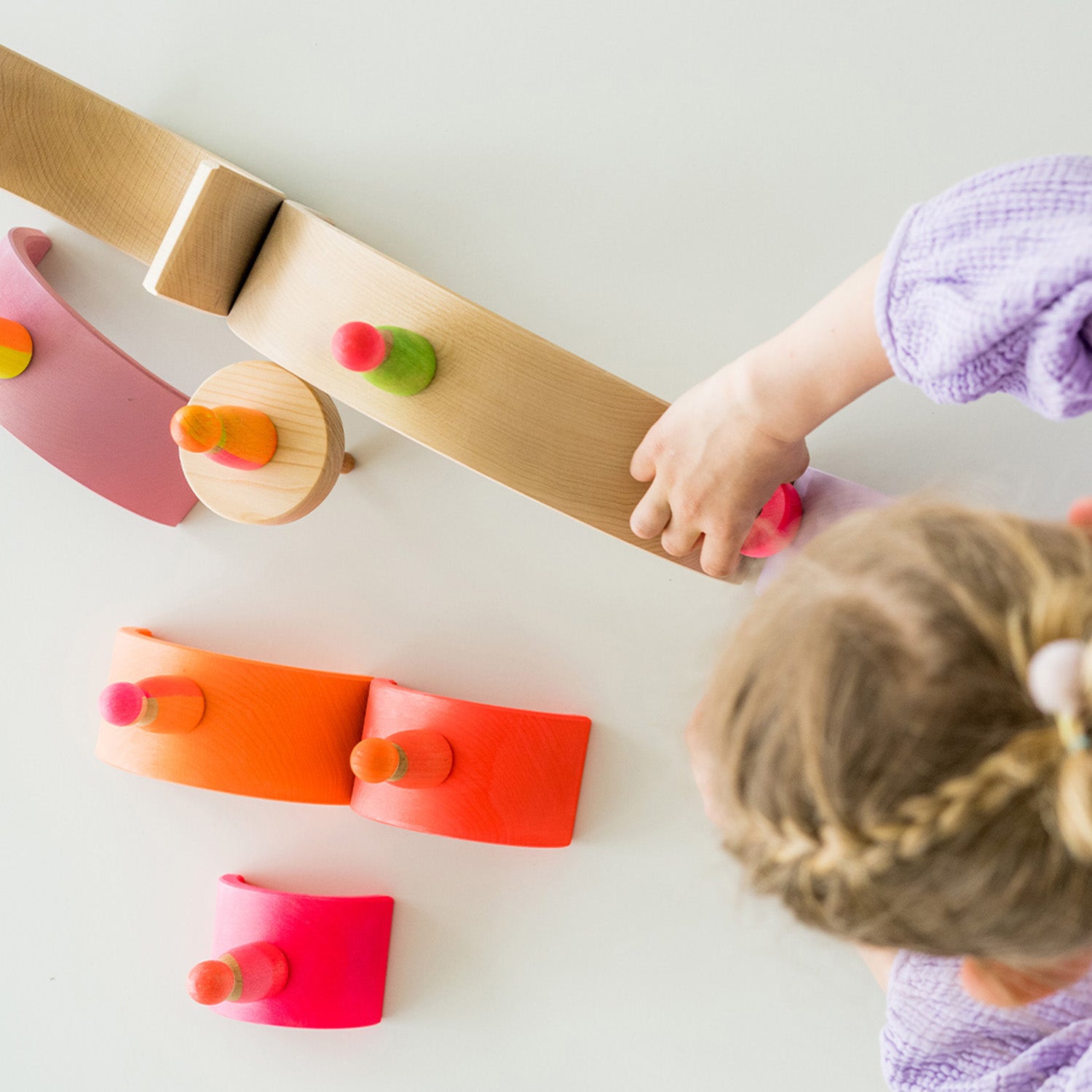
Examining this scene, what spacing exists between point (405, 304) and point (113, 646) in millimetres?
388

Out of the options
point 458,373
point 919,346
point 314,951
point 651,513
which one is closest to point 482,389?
point 458,373

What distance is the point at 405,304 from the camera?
21.6 inches

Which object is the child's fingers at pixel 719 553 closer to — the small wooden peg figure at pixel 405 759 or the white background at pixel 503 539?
the white background at pixel 503 539

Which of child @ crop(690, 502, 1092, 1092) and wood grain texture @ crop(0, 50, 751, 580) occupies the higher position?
wood grain texture @ crop(0, 50, 751, 580)

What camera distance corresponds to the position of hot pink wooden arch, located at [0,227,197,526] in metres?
0.68

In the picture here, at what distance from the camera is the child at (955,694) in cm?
32

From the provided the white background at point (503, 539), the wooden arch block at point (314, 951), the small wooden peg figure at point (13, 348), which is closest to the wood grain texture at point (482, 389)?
the white background at point (503, 539)

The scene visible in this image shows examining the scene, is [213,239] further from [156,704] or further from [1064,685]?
[1064,685]

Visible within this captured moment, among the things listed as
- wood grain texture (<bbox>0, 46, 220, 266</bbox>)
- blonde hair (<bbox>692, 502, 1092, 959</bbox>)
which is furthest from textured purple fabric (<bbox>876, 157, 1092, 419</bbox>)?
wood grain texture (<bbox>0, 46, 220, 266</bbox>)

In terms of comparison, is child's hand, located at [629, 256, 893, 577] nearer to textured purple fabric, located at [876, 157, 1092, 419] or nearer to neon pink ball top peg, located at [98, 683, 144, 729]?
textured purple fabric, located at [876, 157, 1092, 419]

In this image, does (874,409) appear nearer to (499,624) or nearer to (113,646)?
(499,624)

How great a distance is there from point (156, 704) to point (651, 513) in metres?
0.36

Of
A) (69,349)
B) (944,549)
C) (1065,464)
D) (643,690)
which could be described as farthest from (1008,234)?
(69,349)

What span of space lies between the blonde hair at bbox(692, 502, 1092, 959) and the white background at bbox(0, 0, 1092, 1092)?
319 millimetres
